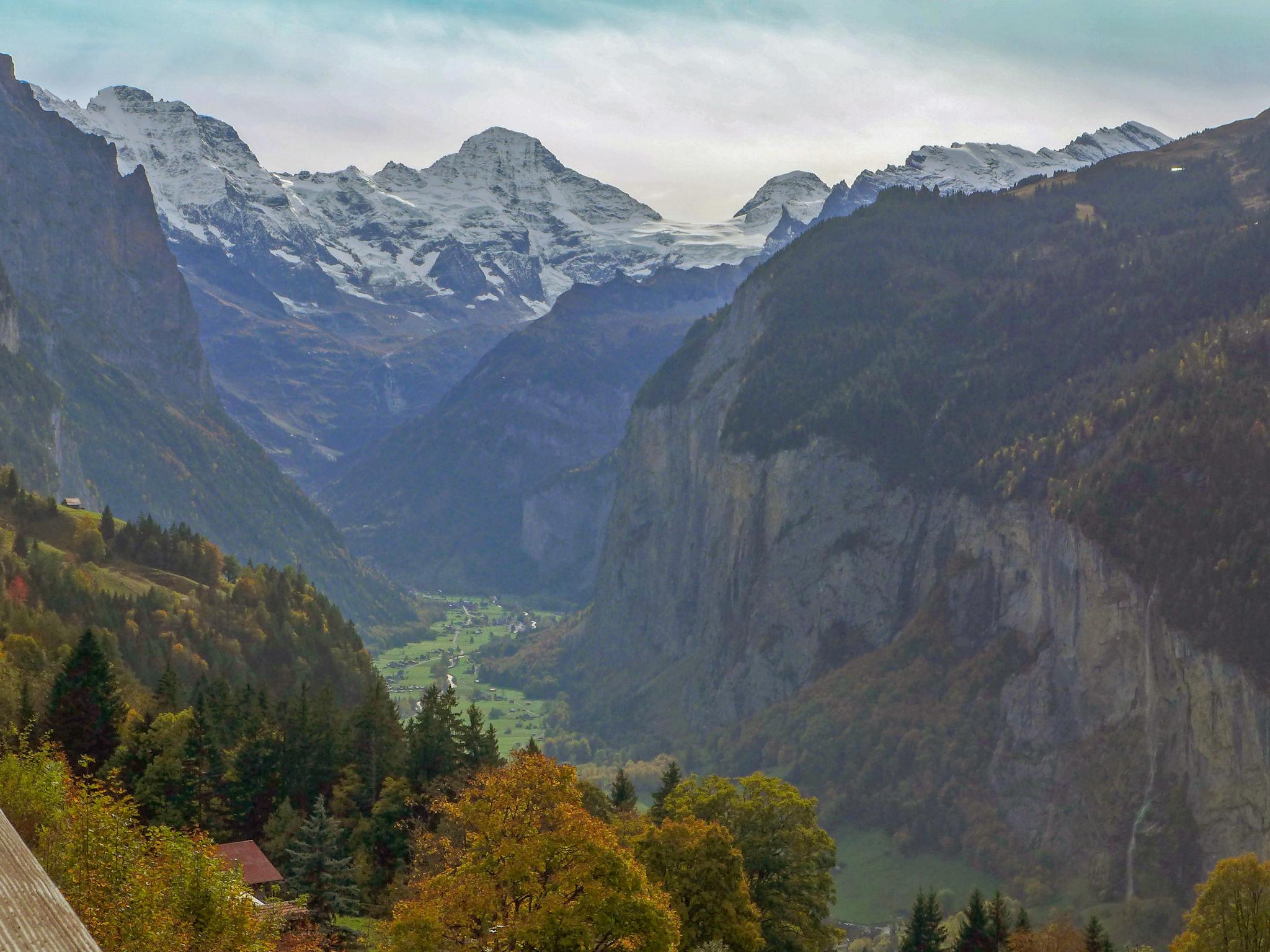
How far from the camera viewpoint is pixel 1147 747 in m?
173

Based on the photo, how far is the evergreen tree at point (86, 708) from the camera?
309ft

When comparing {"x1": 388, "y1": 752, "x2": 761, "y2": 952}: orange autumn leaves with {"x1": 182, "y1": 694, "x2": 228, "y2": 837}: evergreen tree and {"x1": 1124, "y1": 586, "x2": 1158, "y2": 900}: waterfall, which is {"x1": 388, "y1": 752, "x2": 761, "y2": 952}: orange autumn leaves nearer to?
{"x1": 182, "y1": 694, "x2": 228, "y2": 837}: evergreen tree

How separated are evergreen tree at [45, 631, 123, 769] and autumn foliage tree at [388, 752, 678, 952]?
50.8 meters

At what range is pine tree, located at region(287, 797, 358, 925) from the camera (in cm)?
7862

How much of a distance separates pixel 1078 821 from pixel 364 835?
111 metres

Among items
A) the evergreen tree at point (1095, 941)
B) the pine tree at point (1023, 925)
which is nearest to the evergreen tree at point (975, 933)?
the pine tree at point (1023, 925)

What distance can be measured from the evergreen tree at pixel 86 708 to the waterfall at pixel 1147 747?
11325 centimetres

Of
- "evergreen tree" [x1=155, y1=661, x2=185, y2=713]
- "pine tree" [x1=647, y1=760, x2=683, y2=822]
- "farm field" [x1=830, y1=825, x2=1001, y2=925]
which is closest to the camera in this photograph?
"pine tree" [x1=647, y1=760, x2=683, y2=822]

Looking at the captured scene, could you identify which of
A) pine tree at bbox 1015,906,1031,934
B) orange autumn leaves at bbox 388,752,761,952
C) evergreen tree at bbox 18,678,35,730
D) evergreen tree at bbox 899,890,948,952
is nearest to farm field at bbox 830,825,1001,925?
pine tree at bbox 1015,906,1031,934

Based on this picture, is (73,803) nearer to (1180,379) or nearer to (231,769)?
(231,769)

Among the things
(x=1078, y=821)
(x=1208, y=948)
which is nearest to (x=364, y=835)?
(x=1208, y=948)

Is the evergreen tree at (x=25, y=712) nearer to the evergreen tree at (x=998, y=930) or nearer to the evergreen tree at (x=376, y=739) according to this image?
the evergreen tree at (x=376, y=739)

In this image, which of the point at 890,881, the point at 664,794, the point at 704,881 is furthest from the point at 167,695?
the point at 890,881

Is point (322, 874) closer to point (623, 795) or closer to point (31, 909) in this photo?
point (623, 795)
